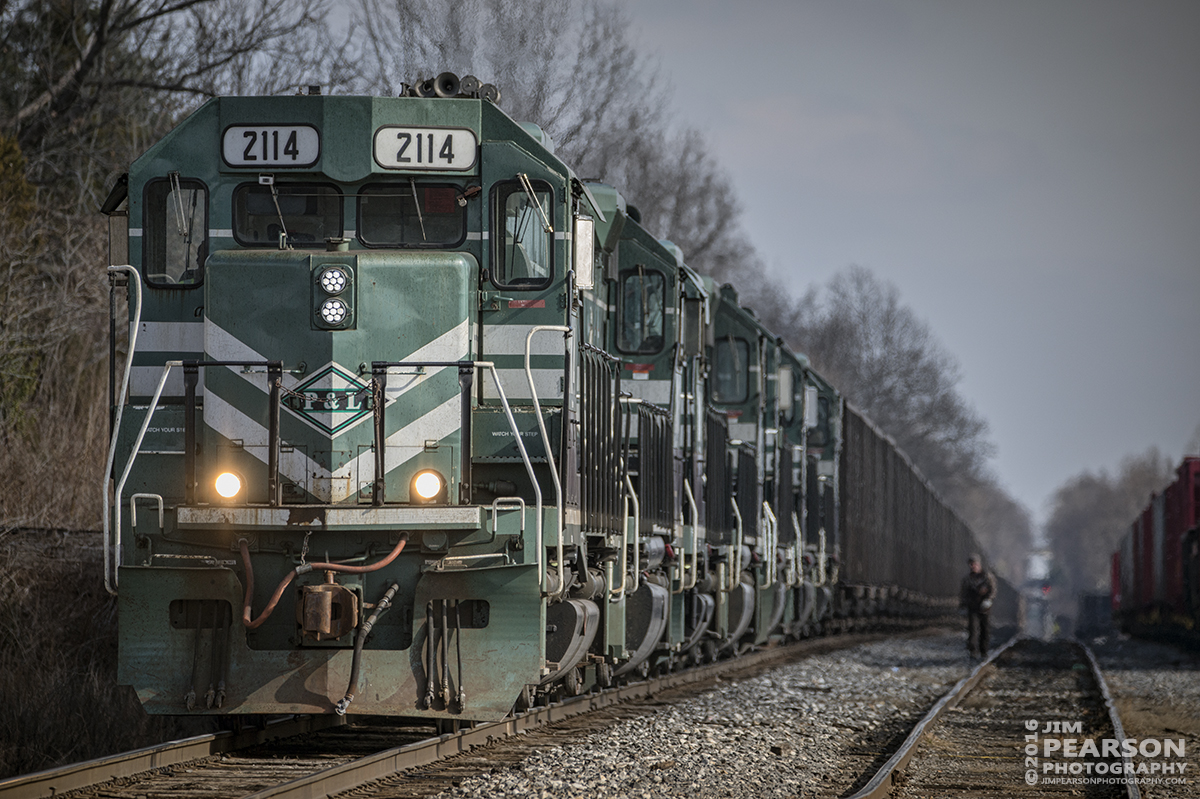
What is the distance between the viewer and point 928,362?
61188 mm

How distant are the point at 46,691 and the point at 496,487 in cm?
343

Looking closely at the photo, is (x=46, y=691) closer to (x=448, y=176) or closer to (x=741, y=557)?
(x=448, y=176)

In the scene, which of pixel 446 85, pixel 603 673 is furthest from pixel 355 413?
pixel 603 673

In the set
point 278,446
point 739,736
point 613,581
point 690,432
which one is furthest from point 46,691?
point 690,432

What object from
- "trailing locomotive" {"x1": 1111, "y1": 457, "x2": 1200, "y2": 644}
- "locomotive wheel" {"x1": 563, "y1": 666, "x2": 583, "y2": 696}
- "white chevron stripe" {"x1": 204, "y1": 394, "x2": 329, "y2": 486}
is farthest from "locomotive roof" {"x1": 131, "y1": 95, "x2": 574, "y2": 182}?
"trailing locomotive" {"x1": 1111, "y1": 457, "x2": 1200, "y2": 644}

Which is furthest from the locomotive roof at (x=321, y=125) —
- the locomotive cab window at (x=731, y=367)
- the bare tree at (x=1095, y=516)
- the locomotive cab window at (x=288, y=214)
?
the bare tree at (x=1095, y=516)

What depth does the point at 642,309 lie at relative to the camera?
12.5 m

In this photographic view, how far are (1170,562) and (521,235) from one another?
2336cm

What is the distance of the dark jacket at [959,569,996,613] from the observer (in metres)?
20.3

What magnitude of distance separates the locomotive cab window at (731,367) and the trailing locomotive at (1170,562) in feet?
33.5

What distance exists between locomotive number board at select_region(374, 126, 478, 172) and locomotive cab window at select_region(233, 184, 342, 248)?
1.27 ft

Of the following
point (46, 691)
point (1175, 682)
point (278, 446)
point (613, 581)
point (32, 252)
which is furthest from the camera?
point (1175, 682)

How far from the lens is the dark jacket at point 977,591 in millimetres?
20297

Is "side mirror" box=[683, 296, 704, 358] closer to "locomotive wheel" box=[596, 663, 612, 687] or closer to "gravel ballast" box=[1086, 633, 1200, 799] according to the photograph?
"locomotive wheel" box=[596, 663, 612, 687]
